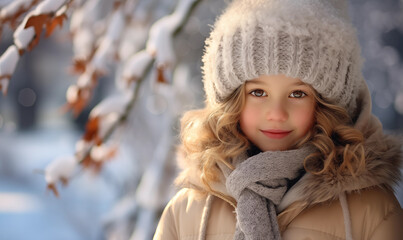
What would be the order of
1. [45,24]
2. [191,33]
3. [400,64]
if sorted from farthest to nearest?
[400,64] < [191,33] < [45,24]

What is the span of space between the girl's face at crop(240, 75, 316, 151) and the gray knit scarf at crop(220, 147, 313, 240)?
0.23 ft

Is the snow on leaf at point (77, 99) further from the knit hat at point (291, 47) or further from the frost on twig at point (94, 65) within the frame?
the knit hat at point (291, 47)

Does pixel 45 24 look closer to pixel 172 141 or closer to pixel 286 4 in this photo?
pixel 286 4

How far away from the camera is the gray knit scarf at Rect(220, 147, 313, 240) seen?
152 cm

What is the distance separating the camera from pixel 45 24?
1.79 metres

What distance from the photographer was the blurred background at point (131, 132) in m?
3.11

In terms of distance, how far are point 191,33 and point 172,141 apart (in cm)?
200

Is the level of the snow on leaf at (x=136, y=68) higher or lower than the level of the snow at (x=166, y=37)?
lower

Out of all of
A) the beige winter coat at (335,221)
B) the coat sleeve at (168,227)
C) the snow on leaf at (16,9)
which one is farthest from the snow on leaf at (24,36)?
the beige winter coat at (335,221)

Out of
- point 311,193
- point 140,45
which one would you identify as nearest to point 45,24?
point 311,193

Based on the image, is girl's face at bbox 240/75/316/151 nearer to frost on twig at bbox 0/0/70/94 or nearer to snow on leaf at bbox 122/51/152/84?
snow on leaf at bbox 122/51/152/84

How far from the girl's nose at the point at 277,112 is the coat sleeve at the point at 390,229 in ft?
1.56

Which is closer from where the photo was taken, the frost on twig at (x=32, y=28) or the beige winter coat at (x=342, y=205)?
the beige winter coat at (x=342, y=205)

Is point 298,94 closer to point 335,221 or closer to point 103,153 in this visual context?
point 335,221
